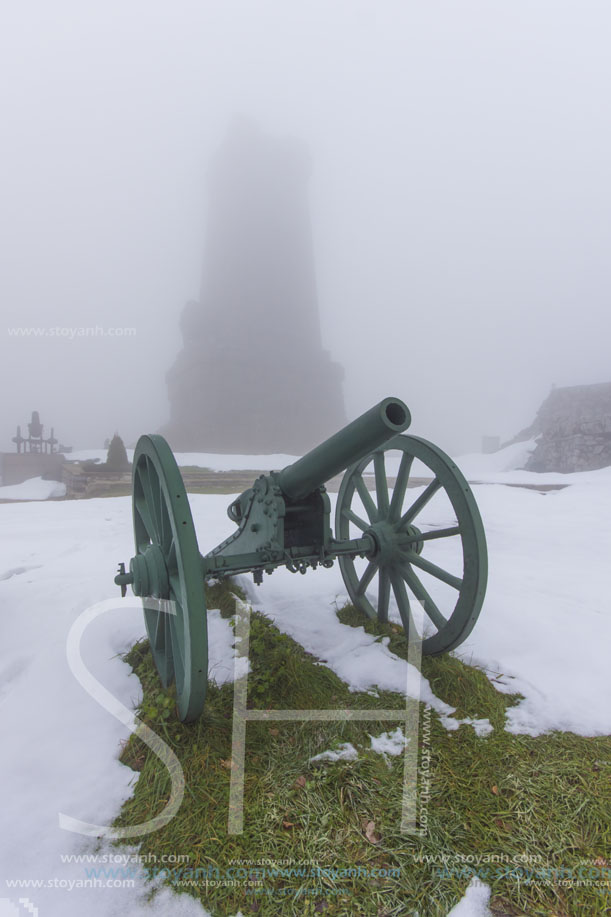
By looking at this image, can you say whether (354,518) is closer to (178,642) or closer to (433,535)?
(433,535)

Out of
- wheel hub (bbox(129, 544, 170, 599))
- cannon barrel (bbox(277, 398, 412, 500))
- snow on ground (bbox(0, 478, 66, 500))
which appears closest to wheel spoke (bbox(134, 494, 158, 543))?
wheel hub (bbox(129, 544, 170, 599))

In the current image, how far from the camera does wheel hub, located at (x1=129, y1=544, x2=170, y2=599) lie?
2342 mm

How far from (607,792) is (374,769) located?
1.03 meters

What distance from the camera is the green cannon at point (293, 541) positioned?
1999 millimetres

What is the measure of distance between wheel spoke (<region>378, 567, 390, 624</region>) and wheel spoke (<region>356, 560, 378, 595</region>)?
0.22 ft

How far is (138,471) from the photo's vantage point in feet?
9.26

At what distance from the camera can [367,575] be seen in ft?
11.2

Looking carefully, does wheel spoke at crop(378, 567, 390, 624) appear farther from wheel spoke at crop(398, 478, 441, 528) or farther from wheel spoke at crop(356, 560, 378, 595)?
wheel spoke at crop(398, 478, 441, 528)

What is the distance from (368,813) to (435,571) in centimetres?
135

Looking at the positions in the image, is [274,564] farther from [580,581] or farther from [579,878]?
[580,581]

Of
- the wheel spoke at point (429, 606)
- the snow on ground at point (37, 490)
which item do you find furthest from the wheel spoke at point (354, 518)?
the snow on ground at point (37, 490)

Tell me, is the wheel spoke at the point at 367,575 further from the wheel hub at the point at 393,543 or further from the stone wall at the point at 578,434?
the stone wall at the point at 578,434

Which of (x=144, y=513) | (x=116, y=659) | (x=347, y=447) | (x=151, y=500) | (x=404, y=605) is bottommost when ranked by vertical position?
(x=116, y=659)

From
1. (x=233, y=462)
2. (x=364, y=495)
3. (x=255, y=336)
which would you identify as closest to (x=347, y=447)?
(x=364, y=495)
